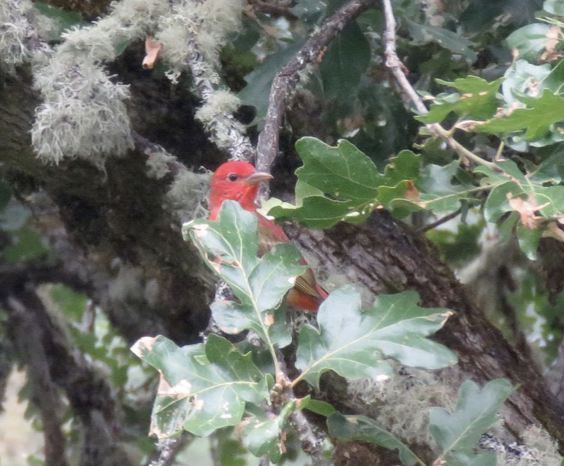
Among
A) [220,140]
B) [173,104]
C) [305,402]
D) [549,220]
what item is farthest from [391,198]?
[173,104]

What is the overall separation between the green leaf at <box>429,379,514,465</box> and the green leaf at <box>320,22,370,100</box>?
1.04m

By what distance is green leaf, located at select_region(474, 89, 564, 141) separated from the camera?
4.97ft

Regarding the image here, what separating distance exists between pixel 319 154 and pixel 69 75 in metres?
1.02

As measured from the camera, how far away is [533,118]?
1.55m

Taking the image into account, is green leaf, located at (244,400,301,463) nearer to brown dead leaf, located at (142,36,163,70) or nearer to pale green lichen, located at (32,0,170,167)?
pale green lichen, located at (32,0,170,167)

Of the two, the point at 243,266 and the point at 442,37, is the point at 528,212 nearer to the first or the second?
the point at 243,266

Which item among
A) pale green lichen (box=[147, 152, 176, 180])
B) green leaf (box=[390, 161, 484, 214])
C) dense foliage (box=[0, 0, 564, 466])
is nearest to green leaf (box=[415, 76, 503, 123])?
dense foliage (box=[0, 0, 564, 466])

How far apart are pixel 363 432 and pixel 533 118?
2.50 feet

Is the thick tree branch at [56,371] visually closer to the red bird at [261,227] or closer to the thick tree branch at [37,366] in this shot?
the thick tree branch at [37,366]

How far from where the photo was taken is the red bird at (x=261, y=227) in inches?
102

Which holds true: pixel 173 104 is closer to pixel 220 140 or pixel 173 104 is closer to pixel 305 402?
pixel 220 140

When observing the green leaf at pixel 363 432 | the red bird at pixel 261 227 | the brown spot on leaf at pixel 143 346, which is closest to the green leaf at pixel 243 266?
the brown spot on leaf at pixel 143 346

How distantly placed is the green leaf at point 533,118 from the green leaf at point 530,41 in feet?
1.18

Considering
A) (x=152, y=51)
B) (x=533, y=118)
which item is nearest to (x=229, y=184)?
(x=152, y=51)
